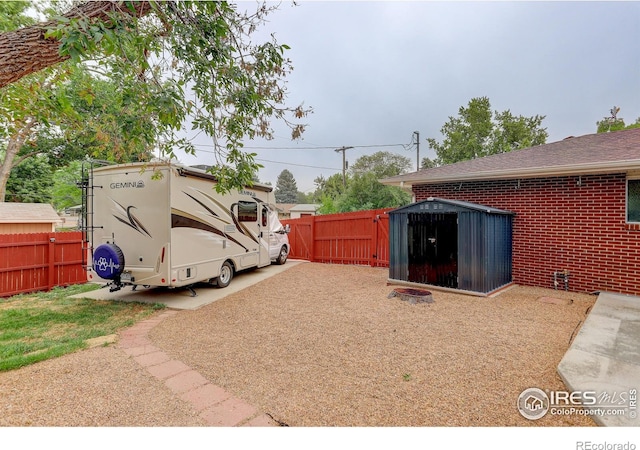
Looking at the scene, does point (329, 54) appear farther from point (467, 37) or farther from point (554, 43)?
point (554, 43)

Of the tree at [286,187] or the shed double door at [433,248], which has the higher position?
the tree at [286,187]

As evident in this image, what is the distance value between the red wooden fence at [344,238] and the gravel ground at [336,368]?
15.6ft

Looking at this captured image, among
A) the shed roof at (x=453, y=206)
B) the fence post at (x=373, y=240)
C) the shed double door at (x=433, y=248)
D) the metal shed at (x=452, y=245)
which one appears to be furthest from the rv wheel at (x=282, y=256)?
the shed double door at (x=433, y=248)

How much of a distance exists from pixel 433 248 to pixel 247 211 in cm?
481

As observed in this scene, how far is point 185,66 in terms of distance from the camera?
148 inches

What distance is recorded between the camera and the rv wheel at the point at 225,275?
287 inches

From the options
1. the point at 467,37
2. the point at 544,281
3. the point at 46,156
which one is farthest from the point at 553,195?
the point at 46,156

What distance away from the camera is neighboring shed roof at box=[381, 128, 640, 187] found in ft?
18.8

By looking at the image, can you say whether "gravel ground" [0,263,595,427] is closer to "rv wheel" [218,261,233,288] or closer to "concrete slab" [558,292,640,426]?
"concrete slab" [558,292,640,426]

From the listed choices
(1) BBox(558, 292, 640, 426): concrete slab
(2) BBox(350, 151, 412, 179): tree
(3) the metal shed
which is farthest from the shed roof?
(2) BBox(350, 151, 412, 179): tree

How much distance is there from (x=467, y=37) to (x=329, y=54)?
2.60 meters

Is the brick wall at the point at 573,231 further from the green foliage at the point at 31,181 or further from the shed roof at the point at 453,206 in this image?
the green foliage at the point at 31,181

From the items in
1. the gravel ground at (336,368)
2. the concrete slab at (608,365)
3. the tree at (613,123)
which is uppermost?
the tree at (613,123)

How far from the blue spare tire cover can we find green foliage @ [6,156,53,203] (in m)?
22.1
